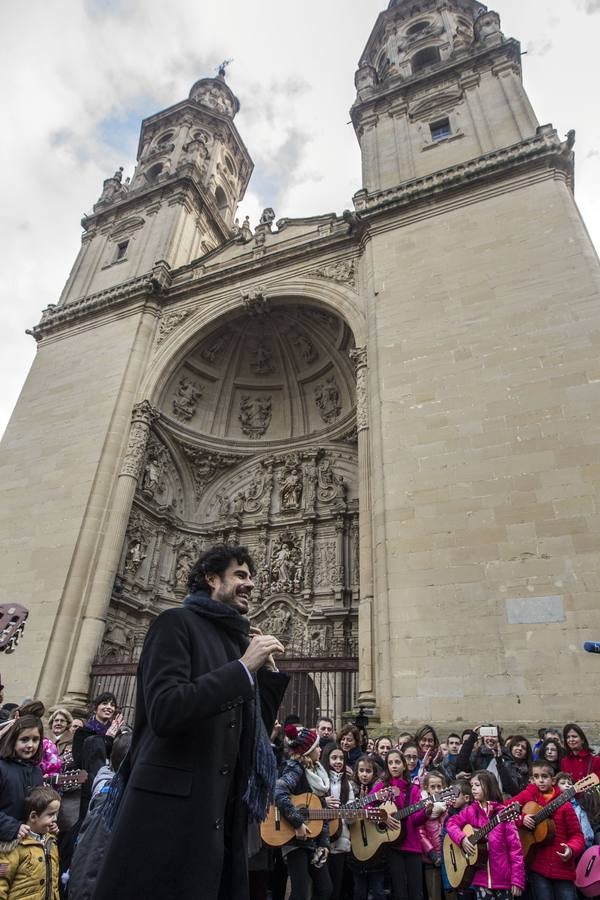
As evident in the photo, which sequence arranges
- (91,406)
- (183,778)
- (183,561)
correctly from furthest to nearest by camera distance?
(183,561)
(91,406)
(183,778)

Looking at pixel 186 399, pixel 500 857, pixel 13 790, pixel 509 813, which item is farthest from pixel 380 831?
pixel 186 399

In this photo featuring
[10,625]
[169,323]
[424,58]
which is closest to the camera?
[10,625]

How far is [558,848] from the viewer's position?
3.86 meters

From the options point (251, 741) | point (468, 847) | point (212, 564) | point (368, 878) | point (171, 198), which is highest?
point (171, 198)

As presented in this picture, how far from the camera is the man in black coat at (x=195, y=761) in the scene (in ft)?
5.18

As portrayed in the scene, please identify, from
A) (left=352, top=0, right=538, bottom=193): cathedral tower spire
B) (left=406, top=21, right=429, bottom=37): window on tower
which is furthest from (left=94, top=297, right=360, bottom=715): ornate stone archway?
(left=406, top=21, right=429, bottom=37): window on tower

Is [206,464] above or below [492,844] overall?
above

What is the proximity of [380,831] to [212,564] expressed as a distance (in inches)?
137

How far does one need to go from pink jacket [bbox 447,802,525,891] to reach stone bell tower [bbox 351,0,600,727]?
3428 millimetres

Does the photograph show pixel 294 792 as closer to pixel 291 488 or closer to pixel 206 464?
pixel 291 488

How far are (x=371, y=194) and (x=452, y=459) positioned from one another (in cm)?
859

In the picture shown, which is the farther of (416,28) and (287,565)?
(416,28)


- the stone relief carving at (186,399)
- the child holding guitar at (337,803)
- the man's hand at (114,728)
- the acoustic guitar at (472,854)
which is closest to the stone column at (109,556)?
the stone relief carving at (186,399)

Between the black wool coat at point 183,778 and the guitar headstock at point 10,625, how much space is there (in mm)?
3783
